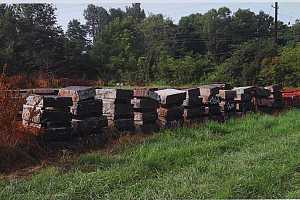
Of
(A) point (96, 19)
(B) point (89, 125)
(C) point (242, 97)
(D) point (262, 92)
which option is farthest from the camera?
(A) point (96, 19)

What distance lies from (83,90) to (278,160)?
2950 millimetres

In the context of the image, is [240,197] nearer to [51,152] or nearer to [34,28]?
[51,152]

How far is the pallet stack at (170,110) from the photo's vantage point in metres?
8.38

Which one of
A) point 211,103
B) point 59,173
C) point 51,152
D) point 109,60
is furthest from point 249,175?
point 109,60

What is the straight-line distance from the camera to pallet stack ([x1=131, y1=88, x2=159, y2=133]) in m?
7.91

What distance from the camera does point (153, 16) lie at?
48.7 metres

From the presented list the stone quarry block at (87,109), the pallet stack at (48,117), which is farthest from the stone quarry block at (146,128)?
the pallet stack at (48,117)

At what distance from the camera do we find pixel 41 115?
6.50 metres

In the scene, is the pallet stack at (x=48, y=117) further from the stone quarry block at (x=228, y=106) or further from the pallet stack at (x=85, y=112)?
the stone quarry block at (x=228, y=106)

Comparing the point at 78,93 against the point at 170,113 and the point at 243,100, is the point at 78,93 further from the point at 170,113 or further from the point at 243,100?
the point at 243,100

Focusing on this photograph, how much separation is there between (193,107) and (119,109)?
79.2 inches

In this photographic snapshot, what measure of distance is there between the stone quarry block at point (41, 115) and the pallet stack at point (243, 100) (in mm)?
4976

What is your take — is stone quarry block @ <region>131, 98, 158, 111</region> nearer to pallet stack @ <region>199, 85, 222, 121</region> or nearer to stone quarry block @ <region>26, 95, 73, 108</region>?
stone quarry block @ <region>26, 95, 73, 108</region>

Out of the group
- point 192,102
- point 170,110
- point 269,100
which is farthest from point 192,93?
point 269,100
